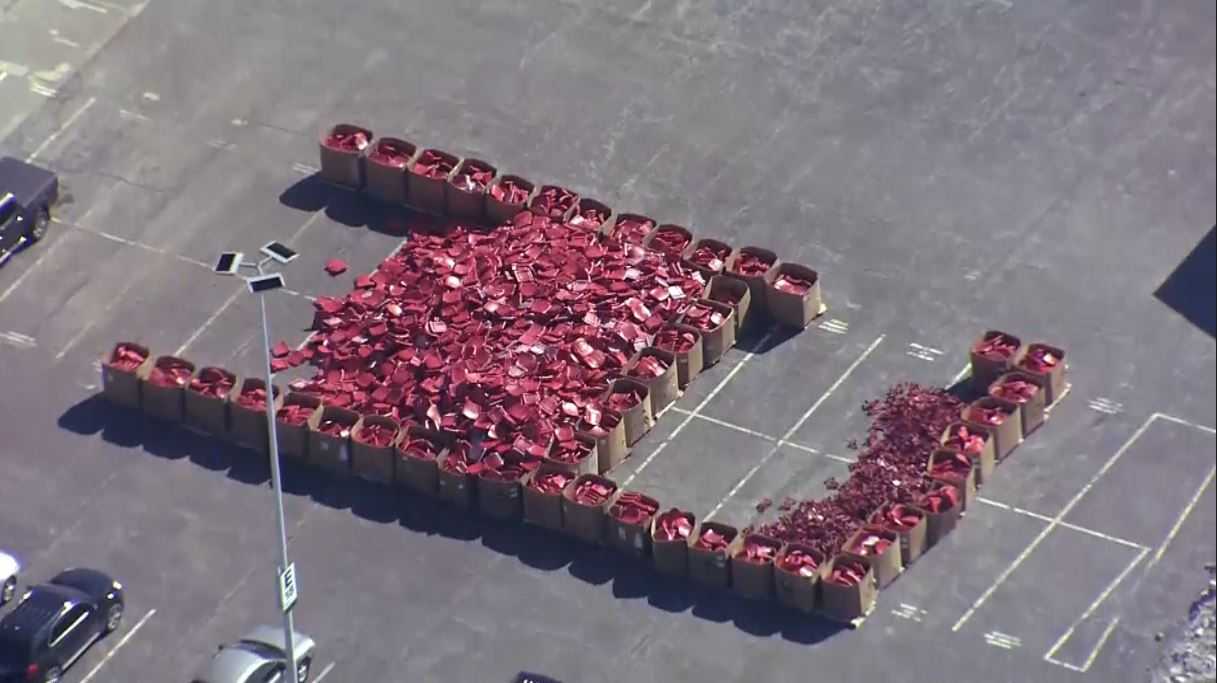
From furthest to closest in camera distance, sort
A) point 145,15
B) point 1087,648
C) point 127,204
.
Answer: point 145,15 < point 127,204 < point 1087,648

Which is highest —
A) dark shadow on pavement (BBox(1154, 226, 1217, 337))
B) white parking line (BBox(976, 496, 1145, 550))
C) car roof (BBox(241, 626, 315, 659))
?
dark shadow on pavement (BBox(1154, 226, 1217, 337))

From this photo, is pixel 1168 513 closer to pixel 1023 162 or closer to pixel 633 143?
pixel 1023 162

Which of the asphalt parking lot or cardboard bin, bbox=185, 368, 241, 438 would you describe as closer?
the asphalt parking lot

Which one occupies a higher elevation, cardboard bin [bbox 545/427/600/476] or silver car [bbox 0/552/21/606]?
cardboard bin [bbox 545/427/600/476]

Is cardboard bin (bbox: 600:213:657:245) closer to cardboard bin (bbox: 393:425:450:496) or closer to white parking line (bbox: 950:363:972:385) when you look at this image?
cardboard bin (bbox: 393:425:450:496)

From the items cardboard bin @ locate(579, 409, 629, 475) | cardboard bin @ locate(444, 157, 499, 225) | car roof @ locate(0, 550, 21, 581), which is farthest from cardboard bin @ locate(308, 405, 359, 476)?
cardboard bin @ locate(444, 157, 499, 225)

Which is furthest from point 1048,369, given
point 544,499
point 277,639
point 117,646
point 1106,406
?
point 117,646

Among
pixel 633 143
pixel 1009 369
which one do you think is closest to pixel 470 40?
pixel 633 143
